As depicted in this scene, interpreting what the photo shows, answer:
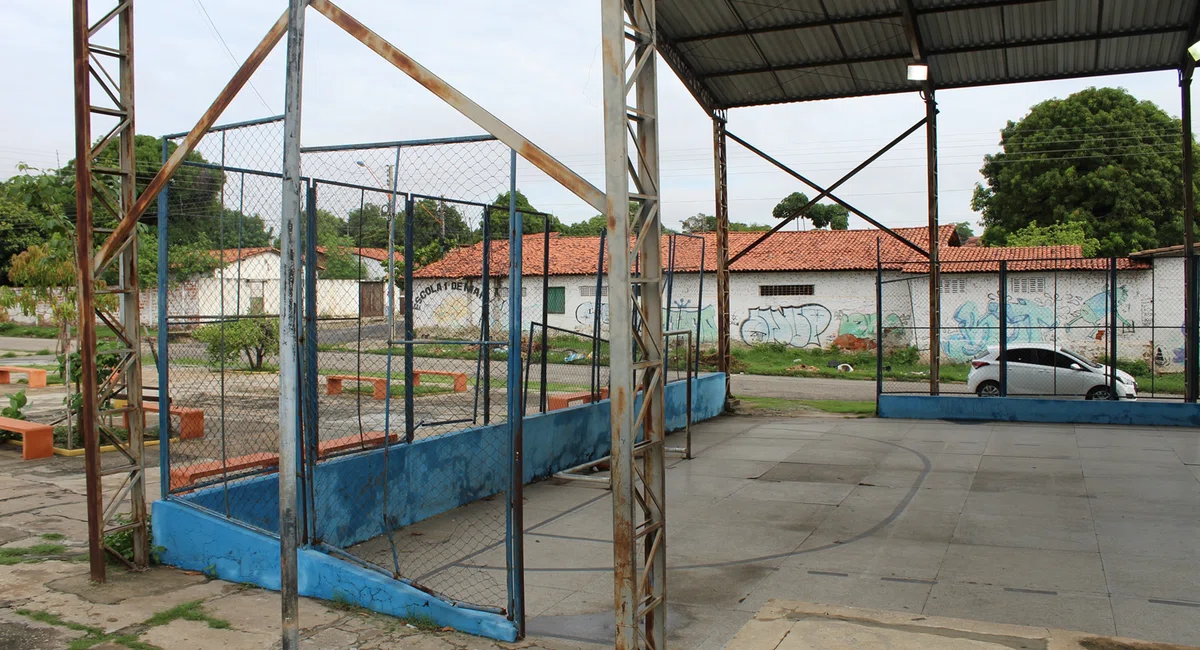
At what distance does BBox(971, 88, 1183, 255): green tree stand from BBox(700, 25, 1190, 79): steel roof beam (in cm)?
2543

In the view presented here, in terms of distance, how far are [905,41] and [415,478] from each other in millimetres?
11613

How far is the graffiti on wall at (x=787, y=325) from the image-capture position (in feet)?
99.0

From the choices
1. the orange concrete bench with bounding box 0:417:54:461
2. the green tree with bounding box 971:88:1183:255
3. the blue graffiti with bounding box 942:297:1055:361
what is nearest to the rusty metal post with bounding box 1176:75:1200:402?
the blue graffiti with bounding box 942:297:1055:361

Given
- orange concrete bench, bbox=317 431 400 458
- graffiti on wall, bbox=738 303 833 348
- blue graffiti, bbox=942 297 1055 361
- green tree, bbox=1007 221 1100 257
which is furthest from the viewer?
green tree, bbox=1007 221 1100 257

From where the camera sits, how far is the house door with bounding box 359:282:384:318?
830 centimetres

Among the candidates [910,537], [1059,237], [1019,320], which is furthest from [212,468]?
[1059,237]

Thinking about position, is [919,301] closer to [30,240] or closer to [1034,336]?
[1034,336]

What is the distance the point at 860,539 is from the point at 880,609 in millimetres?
1911

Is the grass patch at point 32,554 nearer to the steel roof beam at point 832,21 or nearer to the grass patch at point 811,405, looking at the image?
the steel roof beam at point 832,21

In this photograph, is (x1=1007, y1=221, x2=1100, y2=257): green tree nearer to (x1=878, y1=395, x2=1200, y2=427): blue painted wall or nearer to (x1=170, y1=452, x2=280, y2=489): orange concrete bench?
(x1=878, y1=395, x2=1200, y2=427): blue painted wall

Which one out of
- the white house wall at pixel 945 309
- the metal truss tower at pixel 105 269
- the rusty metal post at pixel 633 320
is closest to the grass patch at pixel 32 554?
the metal truss tower at pixel 105 269

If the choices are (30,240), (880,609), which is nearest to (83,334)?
(880,609)

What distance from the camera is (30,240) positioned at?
4172 cm

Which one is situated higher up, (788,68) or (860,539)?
(788,68)
